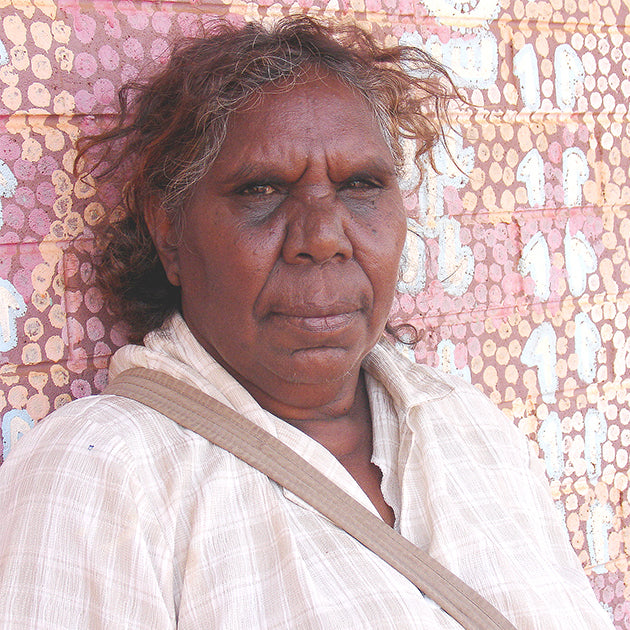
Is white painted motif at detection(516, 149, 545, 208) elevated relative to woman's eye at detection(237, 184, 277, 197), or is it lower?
lower

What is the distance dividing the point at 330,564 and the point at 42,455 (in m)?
0.53

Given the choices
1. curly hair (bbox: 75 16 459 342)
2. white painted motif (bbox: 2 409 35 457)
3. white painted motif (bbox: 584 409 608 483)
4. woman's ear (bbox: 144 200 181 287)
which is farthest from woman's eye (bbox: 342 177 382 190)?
white painted motif (bbox: 584 409 608 483)

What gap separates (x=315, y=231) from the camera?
1.40 m

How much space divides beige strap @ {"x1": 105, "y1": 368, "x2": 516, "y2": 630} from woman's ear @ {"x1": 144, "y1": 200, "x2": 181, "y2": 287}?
30 centimetres

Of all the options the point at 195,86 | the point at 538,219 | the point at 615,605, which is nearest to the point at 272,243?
the point at 195,86

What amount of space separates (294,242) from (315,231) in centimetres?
5

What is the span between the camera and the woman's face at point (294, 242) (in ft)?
4.68

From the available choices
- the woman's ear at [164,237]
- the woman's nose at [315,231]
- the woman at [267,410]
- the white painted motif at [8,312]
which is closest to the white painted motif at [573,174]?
the woman at [267,410]

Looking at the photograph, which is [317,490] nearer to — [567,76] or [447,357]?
[447,357]

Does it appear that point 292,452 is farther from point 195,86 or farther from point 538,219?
point 538,219

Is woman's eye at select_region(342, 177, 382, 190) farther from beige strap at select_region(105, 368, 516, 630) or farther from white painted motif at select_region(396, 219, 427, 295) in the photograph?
white painted motif at select_region(396, 219, 427, 295)

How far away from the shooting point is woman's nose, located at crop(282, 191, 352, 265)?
140 centimetres

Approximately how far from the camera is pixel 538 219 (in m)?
2.43

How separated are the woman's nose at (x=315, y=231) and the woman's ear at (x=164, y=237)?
0.97ft
